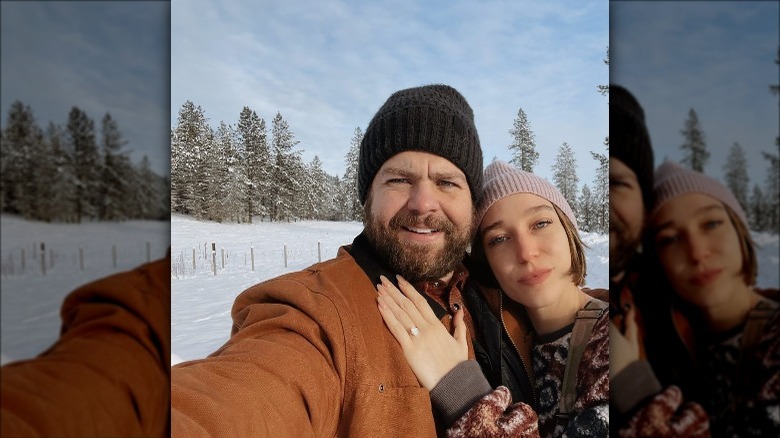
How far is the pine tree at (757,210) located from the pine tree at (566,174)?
109 cm

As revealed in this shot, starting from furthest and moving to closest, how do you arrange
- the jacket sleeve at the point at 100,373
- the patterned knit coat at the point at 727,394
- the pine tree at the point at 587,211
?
the pine tree at the point at 587,211 → the patterned knit coat at the point at 727,394 → the jacket sleeve at the point at 100,373

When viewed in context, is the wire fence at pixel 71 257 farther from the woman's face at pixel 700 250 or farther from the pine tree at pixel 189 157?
the pine tree at pixel 189 157

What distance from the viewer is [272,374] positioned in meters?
1.36

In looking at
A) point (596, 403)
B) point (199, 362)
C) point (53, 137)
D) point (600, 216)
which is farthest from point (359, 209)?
point (53, 137)

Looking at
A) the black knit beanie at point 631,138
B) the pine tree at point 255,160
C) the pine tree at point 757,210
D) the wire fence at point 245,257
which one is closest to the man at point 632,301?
the black knit beanie at point 631,138

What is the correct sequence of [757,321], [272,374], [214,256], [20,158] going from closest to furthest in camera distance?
1. [20,158]
2. [757,321]
3. [272,374]
4. [214,256]

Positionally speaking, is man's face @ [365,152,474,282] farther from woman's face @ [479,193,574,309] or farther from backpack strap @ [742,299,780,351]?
backpack strap @ [742,299,780,351]

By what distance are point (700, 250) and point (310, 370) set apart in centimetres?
110

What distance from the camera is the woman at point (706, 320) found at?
0.58 metres

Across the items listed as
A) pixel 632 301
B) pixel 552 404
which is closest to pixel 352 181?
pixel 552 404

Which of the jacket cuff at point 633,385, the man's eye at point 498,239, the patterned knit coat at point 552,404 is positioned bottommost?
the patterned knit coat at point 552,404

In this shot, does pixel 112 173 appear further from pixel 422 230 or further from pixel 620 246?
pixel 422 230

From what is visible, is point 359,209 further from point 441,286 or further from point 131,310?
point 131,310

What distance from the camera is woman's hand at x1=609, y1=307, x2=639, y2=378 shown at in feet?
2.15
